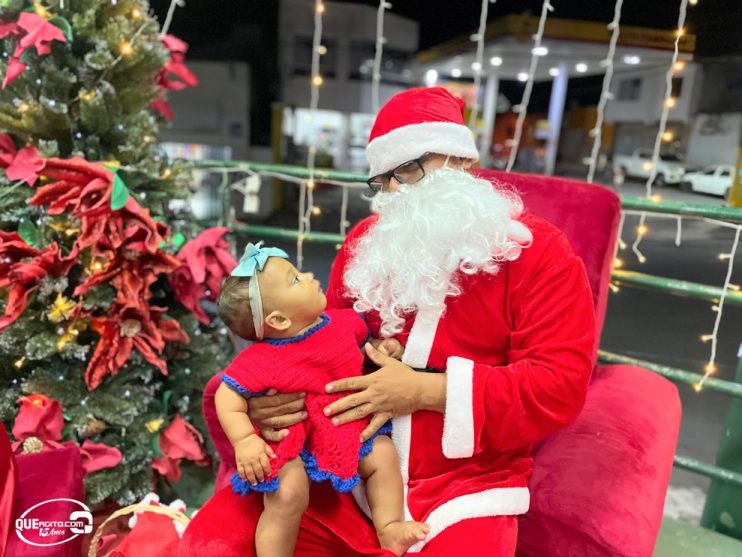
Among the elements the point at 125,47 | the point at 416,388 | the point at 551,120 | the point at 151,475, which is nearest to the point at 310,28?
the point at 551,120

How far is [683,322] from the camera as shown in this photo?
3084mm

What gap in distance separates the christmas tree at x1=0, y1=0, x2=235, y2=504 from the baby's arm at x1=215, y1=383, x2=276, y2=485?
0.71 metres

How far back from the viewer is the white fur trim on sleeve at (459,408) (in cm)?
107

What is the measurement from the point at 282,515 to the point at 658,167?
1.86 meters

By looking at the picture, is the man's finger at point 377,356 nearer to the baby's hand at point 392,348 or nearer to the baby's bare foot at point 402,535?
the baby's hand at point 392,348

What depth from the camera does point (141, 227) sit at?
1.58m

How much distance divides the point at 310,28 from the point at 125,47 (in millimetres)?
3122

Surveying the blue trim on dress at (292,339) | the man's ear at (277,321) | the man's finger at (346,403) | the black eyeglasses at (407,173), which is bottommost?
the man's finger at (346,403)

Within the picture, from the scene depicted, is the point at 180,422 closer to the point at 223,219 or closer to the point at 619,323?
the point at 223,219

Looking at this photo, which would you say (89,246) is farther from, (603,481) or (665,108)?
(665,108)

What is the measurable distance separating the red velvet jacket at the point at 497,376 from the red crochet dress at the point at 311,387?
0.14 meters

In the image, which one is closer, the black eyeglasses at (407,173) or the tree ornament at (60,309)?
the black eyeglasses at (407,173)

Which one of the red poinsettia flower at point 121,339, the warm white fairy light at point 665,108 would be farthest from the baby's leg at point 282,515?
the warm white fairy light at point 665,108

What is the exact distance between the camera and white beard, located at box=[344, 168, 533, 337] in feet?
3.49
